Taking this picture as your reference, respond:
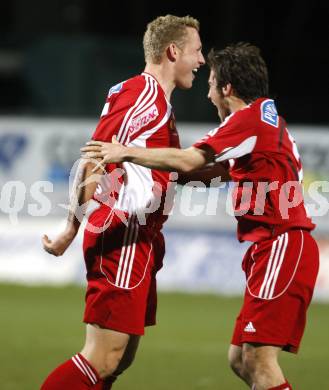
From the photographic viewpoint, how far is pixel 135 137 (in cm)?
540

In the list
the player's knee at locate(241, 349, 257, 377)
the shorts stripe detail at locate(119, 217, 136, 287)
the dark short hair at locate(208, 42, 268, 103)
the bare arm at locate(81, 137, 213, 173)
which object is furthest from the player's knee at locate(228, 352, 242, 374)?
the dark short hair at locate(208, 42, 268, 103)

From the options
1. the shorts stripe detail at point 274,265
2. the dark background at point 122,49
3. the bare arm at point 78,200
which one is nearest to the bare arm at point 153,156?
the bare arm at point 78,200

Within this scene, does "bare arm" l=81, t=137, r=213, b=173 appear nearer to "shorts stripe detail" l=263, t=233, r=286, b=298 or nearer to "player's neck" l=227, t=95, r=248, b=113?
"player's neck" l=227, t=95, r=248, b=113

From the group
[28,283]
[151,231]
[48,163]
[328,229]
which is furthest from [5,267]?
[151,231]

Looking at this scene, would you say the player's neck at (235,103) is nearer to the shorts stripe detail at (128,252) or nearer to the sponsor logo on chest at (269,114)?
the sponsor logo on chest at (269,114)

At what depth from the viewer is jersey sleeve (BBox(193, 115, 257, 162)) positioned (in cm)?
518

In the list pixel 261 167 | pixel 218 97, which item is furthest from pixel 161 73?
pixel 261 167

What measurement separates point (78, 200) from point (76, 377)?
0.95 meters

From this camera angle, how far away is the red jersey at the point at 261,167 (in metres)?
5.21

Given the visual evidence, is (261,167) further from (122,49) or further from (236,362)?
(122,49)

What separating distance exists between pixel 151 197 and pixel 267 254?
2.36 feet

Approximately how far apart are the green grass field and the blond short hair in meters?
2.77

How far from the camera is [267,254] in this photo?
5289 mm

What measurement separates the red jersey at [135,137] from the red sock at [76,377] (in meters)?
0.87
